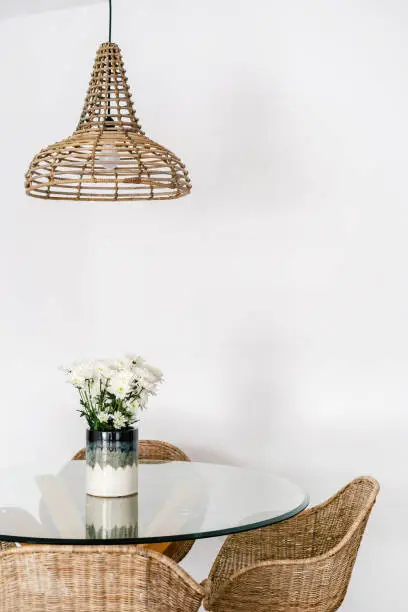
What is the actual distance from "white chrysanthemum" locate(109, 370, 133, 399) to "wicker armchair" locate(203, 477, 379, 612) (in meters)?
0.62

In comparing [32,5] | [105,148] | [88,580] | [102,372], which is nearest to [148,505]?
[102,372]

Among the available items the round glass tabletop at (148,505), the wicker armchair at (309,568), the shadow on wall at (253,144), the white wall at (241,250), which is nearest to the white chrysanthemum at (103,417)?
the round glass tabletop at (148,505)

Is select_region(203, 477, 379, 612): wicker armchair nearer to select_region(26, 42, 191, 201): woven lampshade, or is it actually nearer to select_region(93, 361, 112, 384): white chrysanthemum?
select_region(93, 361, 112, 384): white chrysanthemum

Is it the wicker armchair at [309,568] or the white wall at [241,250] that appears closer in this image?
the wicker armchair at [309,568]

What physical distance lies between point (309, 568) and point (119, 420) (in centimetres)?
70

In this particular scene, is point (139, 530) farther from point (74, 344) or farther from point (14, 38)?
point (14, 38)

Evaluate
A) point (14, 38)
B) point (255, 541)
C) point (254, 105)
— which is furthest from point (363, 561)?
point (14, 38)

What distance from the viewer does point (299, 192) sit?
3.51m

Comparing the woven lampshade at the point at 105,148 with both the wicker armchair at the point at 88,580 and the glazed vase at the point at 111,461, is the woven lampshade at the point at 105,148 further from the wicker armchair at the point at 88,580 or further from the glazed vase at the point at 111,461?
the wicker armchair at the point at 88,580

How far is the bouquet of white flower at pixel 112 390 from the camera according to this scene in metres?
2.52

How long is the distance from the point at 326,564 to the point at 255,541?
1.91 ft

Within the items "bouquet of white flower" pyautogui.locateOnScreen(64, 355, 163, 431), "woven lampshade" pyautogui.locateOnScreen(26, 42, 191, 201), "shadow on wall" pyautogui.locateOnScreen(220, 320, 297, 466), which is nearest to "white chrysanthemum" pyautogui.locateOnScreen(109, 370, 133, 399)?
"bouquet of white flower" pyautogui.locateOnScreen(64, 355, 163, 431)

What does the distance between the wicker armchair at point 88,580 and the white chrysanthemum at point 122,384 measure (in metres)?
0.70

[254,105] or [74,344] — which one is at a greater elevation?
[254,105]
